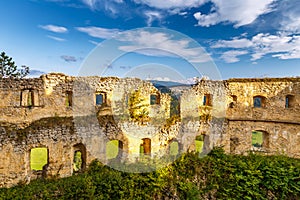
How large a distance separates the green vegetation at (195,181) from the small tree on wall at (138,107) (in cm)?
291

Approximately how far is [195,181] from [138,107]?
17.2ft

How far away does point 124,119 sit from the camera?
1309 cm

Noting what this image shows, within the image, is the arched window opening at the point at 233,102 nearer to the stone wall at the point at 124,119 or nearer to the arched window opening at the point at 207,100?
the stone wall at the point at 124,119

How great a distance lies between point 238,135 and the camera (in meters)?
15.7

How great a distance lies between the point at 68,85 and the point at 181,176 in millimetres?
7649

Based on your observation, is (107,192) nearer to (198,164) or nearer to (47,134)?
(47,134)

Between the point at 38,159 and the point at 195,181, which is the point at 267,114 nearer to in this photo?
the point at 195,181

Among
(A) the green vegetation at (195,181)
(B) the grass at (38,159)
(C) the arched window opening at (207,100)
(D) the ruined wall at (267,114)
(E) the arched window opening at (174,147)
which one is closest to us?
(A) the green vegetation at (195,181)

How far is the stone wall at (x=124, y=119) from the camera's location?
Answer: 1062 cm

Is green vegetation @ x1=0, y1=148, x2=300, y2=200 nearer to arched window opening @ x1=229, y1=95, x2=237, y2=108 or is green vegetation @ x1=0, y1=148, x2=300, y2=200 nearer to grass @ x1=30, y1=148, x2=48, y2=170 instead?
arched window opening @ x1=229, y1=95, x2=237, y2=108

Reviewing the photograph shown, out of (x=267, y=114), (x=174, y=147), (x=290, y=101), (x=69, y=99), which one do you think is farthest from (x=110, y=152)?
(x=290, y=101)

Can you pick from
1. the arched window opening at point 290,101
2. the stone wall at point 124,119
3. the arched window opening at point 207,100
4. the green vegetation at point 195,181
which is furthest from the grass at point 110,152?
the arched window opening at point 290,101

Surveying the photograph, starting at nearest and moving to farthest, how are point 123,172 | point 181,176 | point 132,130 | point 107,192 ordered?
1. point 107,192
2. point 123,172
3. point 181,176
4. point 132,130

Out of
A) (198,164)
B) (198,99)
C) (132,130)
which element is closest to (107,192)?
(132,130)
